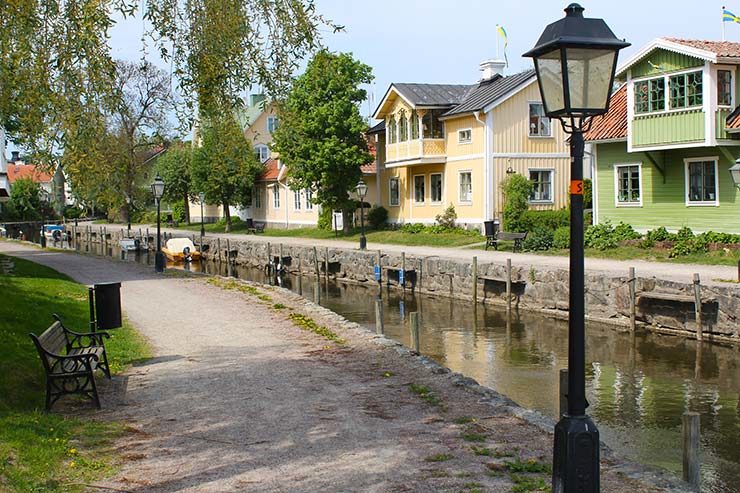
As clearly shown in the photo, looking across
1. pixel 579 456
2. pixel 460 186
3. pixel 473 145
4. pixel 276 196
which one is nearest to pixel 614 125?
pixel 473 145

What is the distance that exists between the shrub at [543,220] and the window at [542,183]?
142 inches

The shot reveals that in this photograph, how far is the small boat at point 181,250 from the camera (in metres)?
48.7

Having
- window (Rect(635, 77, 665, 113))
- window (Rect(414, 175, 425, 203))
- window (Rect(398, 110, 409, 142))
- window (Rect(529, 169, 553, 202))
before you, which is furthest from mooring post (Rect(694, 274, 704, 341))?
window (Rect(398, 110, 409, 142))

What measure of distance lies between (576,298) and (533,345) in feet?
→ 48.8

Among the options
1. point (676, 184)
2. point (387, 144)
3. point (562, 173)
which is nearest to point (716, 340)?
point (676, 184)

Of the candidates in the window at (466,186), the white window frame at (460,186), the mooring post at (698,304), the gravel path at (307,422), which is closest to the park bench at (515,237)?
the white window frame at (460,186)

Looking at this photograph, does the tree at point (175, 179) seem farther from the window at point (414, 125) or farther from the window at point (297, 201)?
the window at point (414, 125)

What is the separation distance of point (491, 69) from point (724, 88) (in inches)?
698

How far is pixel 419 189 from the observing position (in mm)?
46094

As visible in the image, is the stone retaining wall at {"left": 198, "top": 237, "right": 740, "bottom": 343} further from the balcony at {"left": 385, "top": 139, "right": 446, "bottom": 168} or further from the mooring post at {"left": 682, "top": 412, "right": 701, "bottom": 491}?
the mooring post at {"left": 682, "top": 412, "right": 701, "bottom": 491}

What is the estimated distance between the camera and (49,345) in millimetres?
10398

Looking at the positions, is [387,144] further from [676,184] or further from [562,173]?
[676,184]

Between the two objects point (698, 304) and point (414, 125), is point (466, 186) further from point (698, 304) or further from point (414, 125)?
point (698, 304)

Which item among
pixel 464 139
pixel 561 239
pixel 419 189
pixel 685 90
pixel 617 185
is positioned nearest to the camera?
pixel 685 90
